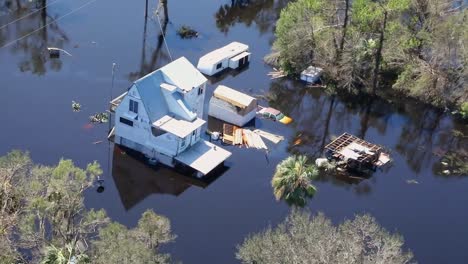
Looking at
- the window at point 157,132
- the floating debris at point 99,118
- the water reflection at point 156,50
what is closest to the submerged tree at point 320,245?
the window at point 157,132

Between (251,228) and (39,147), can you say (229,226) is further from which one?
(39,147)

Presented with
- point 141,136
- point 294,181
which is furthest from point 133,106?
point 294,181

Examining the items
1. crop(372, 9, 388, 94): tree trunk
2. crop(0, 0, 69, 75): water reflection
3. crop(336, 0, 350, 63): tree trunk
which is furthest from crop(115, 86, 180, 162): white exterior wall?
crop(372, 9, 388, 94): tree trunk

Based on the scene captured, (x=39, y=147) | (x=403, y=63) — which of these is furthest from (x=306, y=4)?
(x=39, y=147)

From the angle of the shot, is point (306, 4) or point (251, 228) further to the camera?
point (306, 4)

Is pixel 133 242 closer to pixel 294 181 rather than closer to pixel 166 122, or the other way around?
pixel 294 181

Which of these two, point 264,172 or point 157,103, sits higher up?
point 157,103
